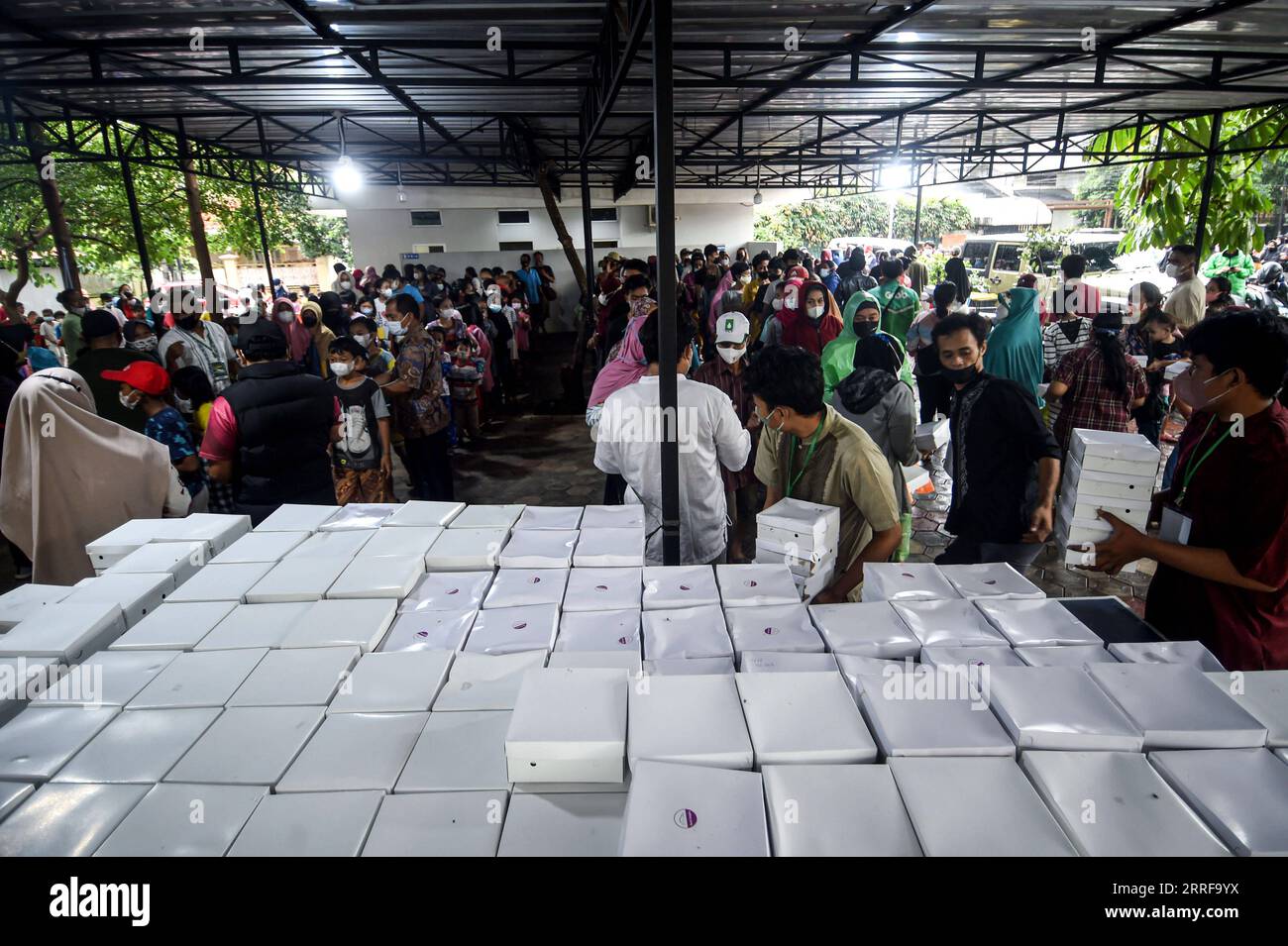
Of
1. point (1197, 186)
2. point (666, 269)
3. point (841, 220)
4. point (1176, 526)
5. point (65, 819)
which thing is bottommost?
point (65, 819)

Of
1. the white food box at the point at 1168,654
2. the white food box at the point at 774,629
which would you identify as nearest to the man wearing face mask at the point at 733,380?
the white food box at the point at 774,629

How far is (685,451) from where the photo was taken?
3.22 meters

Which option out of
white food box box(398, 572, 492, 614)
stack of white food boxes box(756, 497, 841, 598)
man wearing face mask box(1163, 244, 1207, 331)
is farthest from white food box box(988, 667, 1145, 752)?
man wearing face mask box(1163, 244, 1207, 331)

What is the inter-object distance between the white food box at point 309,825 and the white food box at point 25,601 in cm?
146

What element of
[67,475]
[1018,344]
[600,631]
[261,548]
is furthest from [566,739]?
[1018,344]

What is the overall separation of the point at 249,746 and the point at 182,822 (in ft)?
0.68

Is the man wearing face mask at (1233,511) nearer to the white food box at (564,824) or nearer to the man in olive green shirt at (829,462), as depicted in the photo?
the man in olive green shirt at (829,462)

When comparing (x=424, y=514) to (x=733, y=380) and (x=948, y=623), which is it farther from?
(x=733, y=380)

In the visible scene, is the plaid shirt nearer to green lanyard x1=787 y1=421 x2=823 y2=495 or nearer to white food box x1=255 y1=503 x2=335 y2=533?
green lanyard x1=787 y1=421 x2=823 y2=495
